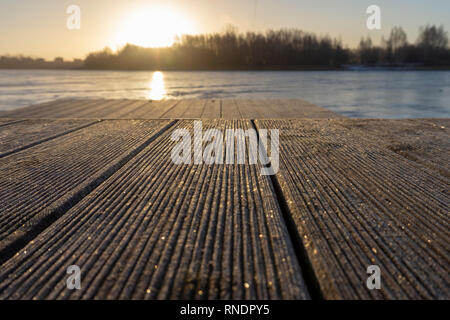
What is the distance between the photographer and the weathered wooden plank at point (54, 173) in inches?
32.7

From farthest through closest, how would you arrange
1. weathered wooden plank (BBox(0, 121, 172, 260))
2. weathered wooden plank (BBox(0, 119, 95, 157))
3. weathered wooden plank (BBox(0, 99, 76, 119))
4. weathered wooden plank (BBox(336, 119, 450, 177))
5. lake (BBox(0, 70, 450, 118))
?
lake (BBox(0, 70, 450, 118)) → weathered wooden plank (BBox(0, 99, 76, 119)) → weathered wooden plank (BBox(0, 119, 95, 157)) → weathered wooden plank (BBox(336, 119, 450, 177)) → weathered wooden plank (BBox(0, 121, 172, 260))

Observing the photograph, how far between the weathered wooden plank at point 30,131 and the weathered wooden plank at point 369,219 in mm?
1370

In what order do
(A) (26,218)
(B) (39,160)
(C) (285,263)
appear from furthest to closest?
(B) (39,160)
(A) (26,218)
(C) (285,263)

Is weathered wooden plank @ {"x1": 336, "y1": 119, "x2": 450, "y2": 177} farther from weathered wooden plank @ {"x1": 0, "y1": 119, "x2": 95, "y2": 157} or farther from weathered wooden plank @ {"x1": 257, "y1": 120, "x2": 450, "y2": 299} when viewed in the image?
weathered wooden plank @ {"x1": 0, "y1": 119, "x2": 95, "y2": 157}

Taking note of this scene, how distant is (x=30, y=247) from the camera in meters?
0.71

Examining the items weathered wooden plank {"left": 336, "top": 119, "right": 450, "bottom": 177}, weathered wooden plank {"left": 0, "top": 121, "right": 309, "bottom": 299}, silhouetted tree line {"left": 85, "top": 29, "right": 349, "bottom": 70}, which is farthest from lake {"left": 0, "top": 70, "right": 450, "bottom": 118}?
silhouetted tree line {"left": 85, "top": 29, "right": 349, "bottom": 70}

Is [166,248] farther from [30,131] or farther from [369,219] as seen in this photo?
[30,131]

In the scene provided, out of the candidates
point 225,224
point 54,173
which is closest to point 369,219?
point 225,224

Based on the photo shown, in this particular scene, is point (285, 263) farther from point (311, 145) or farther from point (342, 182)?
point (311, 145)

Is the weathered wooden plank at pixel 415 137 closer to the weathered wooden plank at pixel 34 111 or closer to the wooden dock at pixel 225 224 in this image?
the wooden dock at pixel 225 224

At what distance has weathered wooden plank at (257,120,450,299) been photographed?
1.93 ft
